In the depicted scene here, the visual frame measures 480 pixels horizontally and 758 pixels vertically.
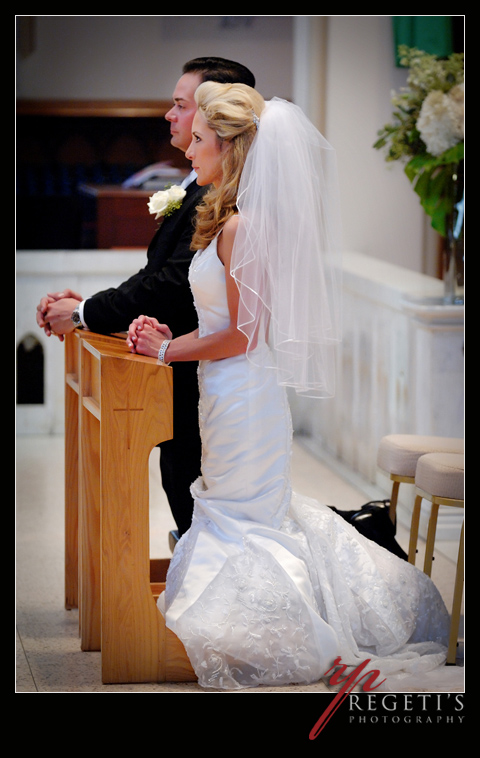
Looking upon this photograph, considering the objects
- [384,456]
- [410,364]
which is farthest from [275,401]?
[410,364]

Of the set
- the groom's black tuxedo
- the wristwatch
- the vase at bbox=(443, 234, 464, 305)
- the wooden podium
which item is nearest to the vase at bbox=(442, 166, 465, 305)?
the vase at bbox=(443, 234, 464, 305)

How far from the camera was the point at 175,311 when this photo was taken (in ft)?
11.0

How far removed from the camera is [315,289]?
297 centimetres

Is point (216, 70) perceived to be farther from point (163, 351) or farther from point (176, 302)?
point (163, 351)

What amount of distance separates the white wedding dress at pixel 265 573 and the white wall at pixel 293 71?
3.68m

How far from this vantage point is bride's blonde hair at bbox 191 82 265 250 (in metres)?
2.90

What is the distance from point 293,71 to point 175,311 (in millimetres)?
4209

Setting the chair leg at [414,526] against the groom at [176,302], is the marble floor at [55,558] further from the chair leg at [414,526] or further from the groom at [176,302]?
the groom at [176,302]

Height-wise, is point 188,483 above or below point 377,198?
below

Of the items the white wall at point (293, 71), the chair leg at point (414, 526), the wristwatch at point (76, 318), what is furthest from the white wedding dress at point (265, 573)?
the white wall at point (293, 71)

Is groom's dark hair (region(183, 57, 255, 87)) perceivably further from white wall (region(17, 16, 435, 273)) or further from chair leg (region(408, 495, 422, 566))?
white wall (region(17, 16, 435, 273))
